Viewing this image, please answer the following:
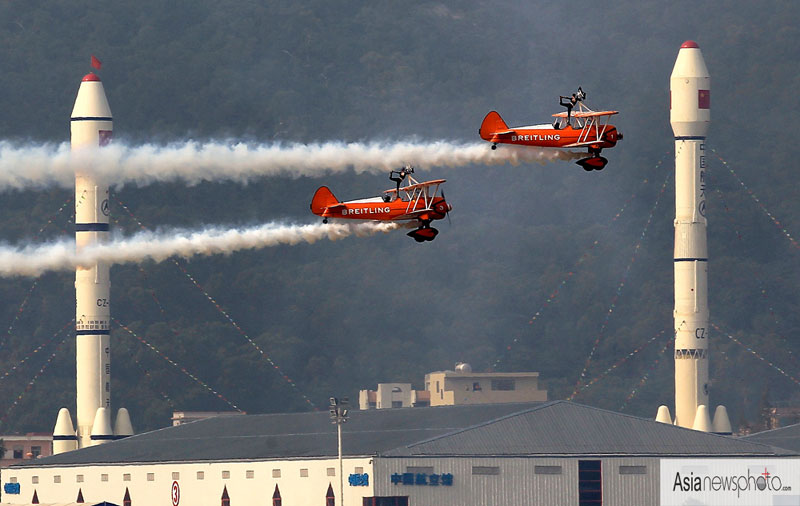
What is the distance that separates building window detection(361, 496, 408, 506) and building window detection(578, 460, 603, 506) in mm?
15614

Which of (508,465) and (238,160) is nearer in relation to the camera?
(238,160)

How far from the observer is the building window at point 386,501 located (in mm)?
187750

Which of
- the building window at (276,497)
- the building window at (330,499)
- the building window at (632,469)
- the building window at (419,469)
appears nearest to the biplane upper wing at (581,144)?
the building window at (419,469)

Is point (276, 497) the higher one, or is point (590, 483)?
point (590, 483)

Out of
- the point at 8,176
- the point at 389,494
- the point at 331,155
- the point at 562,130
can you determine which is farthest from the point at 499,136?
the point at 389,494

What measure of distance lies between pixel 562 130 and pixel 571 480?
239 ft

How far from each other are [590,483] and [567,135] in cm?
7366

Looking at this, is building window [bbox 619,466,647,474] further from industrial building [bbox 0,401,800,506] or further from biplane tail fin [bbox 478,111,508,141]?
biplane tail fin [bbox 478,111,508,141]

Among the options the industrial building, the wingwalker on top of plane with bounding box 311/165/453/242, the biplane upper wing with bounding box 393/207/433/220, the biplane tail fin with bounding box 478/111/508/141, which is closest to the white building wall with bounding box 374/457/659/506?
the industrial building

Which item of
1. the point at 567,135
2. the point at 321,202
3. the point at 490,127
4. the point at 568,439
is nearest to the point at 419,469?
the point at 568,439

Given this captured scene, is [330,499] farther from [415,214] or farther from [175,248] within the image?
[415,214]

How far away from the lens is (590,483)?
7603 inches

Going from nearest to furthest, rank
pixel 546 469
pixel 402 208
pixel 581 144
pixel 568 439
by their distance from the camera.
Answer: pixel 581 144, pixel 402 208, pixel 546 469, pixel 568 439

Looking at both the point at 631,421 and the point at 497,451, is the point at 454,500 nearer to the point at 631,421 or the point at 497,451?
the point at 497,451
